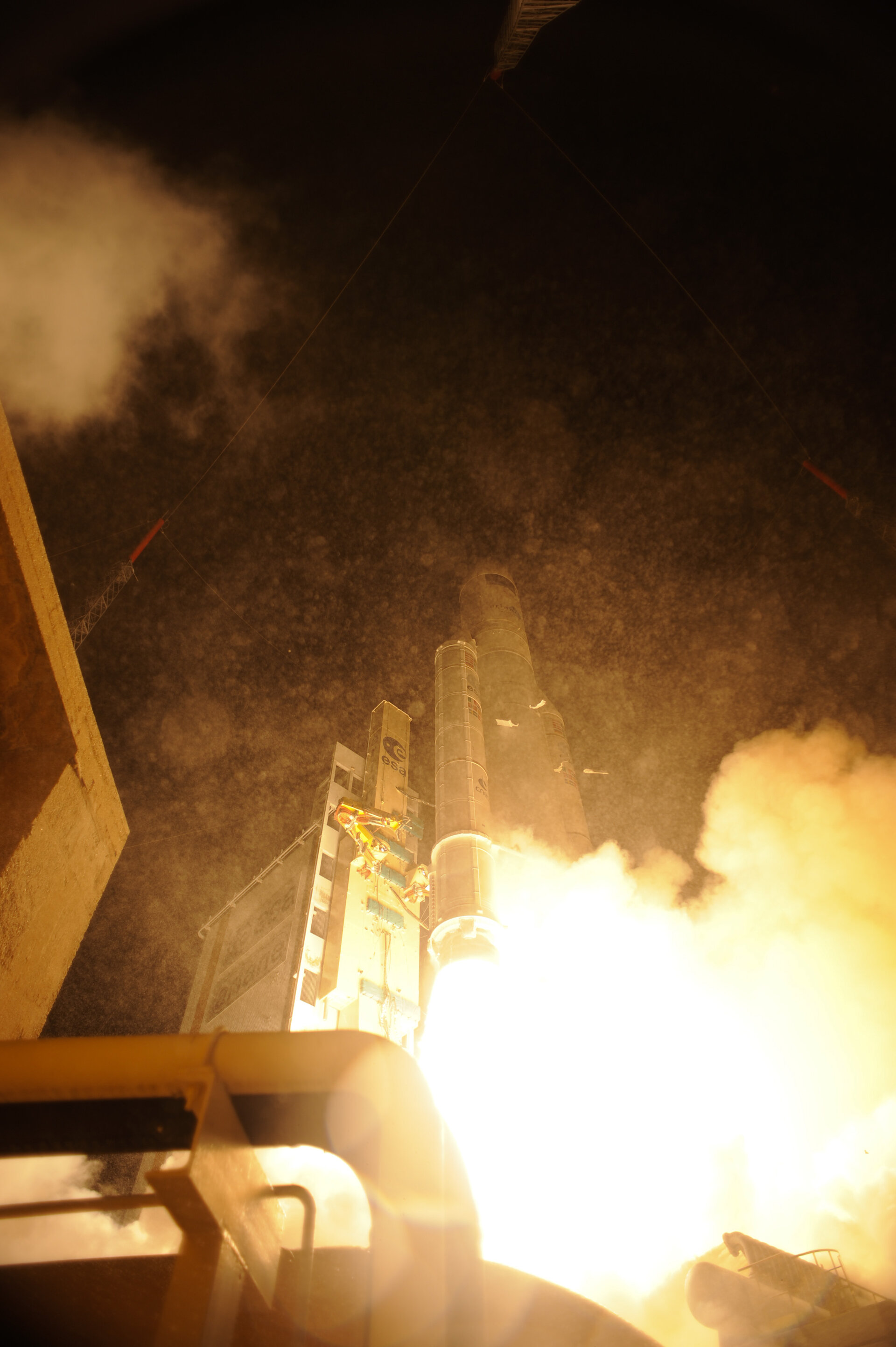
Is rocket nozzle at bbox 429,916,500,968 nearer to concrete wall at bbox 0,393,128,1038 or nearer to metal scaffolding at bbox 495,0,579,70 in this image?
concrete wall at bbox 0,393,128,1038

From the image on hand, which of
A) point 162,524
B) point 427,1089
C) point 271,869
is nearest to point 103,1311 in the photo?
point 427,1089

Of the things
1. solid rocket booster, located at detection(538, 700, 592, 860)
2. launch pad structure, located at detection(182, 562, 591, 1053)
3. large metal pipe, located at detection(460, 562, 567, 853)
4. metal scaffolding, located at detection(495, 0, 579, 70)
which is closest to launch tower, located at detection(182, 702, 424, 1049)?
launch pad structure, located at detection(182, 562, 591, 1053)

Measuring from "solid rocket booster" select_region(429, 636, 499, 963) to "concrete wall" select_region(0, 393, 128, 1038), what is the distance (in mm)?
8933

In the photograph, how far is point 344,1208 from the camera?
33.9ft

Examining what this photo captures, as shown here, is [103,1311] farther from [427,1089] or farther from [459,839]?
[459,839]

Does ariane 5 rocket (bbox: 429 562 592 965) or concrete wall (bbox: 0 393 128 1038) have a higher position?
ariane 5 rocket (bbox: 429 562 592 965)

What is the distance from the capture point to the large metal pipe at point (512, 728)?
1656 centimetres

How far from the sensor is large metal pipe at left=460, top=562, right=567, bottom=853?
16562 mm

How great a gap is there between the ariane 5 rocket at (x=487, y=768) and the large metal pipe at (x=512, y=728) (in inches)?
1.0

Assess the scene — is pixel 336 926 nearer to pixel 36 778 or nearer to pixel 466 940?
pixel 466 940

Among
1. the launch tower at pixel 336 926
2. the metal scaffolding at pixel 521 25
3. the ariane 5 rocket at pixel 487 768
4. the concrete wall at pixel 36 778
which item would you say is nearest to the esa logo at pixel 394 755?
the launch tower at pixel 336 926

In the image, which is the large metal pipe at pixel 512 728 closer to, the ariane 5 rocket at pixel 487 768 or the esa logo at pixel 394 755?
the ariane 5 rocket at pixel 487 768

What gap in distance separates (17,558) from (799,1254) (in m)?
12.2

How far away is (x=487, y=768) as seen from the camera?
17641 millimetres
